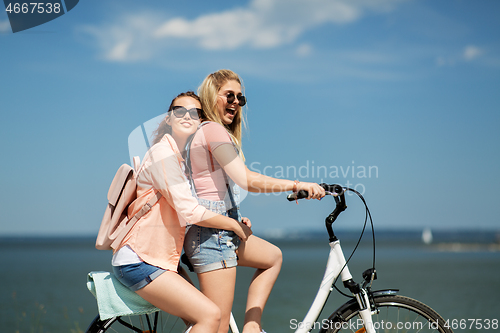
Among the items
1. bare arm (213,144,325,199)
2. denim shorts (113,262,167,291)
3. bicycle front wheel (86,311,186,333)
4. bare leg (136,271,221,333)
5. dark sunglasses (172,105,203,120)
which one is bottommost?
bicycle front wheel (86,311,186,333)

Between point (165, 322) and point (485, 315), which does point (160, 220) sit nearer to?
point (165, 322)

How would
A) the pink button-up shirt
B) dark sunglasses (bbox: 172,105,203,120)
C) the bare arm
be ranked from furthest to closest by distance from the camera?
dark sunglasses (bbox: 172,105,203,120) < the bare arm < the pink button-up shirt

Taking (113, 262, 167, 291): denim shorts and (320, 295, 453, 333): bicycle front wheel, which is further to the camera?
(320, 295, 453, 333): bicycle front wheel

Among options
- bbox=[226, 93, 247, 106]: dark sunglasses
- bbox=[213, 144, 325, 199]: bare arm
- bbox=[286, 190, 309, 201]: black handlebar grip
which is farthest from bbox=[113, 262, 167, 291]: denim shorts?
bbox=[226, 93, 247, 106]: dark sunglasses

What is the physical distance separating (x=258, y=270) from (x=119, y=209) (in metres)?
1.09

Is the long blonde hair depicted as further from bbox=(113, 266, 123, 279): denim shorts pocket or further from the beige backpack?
bbox=(113, 266, 123, 279): denim shorts pocket

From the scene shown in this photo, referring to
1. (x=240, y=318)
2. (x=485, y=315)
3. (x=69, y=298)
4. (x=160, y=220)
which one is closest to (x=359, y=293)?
(x=160, y=220)

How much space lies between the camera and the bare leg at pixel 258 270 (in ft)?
8.90

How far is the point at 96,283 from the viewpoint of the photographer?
243cm

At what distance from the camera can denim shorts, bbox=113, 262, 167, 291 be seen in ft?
7.57

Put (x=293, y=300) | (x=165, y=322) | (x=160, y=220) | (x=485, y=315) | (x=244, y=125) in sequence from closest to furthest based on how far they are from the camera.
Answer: (x=160, y=220) < (x=244, y=125) < (x=165, y=322) < (x=485, y=315) < (x=293, y=300)

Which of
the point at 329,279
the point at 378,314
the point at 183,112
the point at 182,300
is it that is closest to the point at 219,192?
the point at 183,112

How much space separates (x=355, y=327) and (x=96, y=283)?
170 cm

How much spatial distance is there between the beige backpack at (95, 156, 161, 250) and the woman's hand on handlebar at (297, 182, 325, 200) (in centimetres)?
86
